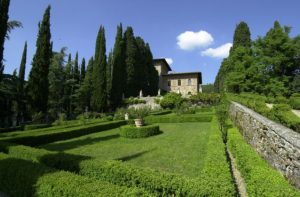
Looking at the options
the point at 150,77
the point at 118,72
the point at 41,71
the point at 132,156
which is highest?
the point at 150,77

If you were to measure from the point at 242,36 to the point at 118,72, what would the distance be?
809 inches

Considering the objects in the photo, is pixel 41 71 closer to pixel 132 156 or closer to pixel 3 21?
pixel 3 21

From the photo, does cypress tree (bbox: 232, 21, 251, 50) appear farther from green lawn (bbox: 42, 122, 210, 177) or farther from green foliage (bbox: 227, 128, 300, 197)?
green foliage (bbox: 227, 128, 300, 197)

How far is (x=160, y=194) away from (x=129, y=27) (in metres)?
40.6

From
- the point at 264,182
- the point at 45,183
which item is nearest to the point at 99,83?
the point at 45,183

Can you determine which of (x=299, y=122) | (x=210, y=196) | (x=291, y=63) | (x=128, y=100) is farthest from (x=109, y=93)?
(x=210, y=196)

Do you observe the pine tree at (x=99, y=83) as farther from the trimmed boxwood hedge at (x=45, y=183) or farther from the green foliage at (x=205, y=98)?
the trimmed boxwood hedge at (x=45, y=183)

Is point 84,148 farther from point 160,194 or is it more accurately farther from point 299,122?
point 299,122

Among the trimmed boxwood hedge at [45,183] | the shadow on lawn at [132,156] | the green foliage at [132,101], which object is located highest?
the green foliage at [132,101]

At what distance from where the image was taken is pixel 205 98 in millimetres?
34906

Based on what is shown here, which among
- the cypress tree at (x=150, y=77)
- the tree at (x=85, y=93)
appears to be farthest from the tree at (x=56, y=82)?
the cypress tree at (x=150, y=77)

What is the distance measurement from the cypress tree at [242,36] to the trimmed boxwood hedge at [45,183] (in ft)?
119

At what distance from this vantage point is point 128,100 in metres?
36.6

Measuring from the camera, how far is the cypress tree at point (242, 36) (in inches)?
1393
